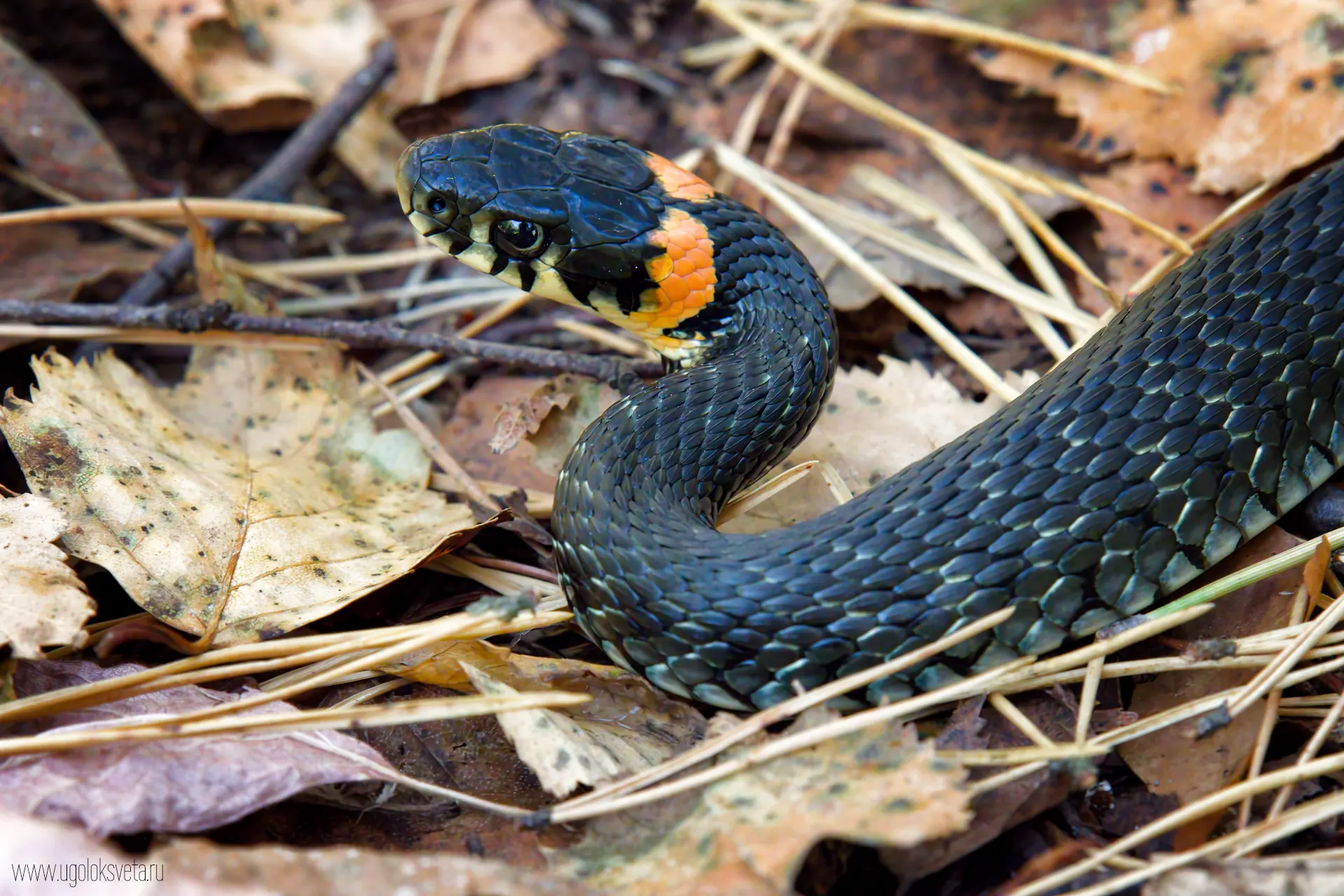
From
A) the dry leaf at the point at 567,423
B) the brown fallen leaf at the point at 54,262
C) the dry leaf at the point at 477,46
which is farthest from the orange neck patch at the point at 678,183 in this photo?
the brown fallen leaf at the point at 54,262

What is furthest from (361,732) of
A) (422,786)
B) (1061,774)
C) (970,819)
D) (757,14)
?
(757,14)

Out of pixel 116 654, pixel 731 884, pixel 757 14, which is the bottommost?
pixel 116 654

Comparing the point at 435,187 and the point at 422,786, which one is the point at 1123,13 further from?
the point at 422,786

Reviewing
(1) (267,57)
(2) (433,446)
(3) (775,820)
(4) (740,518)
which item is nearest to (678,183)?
(4) (740,518)

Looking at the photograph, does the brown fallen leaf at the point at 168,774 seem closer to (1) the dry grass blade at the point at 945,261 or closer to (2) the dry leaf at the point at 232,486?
(2) the dry leaf at the point at 232,486

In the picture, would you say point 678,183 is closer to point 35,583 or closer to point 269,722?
point 269,722

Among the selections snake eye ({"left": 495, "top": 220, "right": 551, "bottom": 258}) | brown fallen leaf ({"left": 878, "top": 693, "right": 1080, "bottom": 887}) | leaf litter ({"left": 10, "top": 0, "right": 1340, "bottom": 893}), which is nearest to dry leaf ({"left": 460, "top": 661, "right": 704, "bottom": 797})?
leaf litter ({"left": 10, "top": 0, "right": 1340, "bottom": 893})

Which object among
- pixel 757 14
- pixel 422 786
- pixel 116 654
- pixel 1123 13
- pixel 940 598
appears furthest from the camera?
pixel 757 14

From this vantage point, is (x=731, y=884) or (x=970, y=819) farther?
(x=970, y=819)
